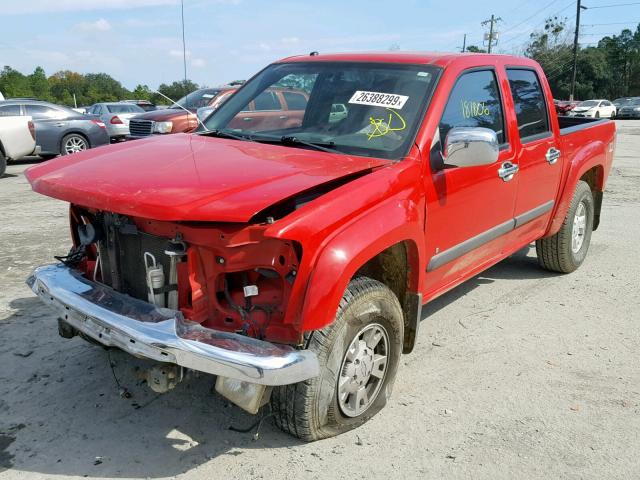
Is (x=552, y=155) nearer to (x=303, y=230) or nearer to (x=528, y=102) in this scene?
(x=528, y=102)

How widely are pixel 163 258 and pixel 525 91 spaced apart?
129 inches

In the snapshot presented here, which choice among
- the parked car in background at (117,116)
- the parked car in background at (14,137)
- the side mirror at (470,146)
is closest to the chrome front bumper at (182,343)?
the side mirror at (470,146)

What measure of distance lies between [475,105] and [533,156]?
0.82 meters

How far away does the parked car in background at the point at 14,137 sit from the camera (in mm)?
11754

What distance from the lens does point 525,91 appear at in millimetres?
4797


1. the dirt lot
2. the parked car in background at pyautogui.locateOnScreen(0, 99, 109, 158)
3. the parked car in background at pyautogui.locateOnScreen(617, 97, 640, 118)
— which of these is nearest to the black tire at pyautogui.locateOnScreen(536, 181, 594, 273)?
the dirt lot

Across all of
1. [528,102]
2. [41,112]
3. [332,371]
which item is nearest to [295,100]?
[528,102]

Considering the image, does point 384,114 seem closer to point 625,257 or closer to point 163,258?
point 163,258

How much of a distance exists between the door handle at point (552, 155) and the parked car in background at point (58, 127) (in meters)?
11.9

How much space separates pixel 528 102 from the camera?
15.7 feet

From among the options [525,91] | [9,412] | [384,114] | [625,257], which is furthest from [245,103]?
[625,257]

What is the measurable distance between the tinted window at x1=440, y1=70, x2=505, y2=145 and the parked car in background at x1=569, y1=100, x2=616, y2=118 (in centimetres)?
3403

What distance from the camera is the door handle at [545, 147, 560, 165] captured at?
4836 millimetres

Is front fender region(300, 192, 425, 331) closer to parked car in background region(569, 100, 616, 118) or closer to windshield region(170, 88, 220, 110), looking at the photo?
windshield region(170, 88, 220, 110)
